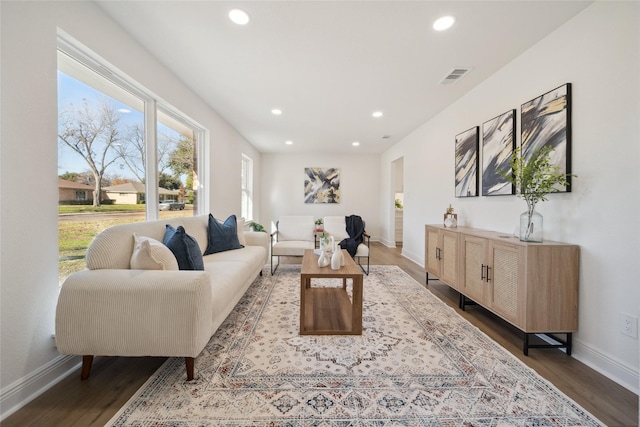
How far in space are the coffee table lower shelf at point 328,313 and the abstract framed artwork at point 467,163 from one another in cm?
198

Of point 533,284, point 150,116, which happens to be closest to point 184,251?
point 150,116

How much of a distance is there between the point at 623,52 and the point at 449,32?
1077 millimetres

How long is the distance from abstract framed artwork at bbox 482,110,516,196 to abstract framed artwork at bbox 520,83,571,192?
157 mm

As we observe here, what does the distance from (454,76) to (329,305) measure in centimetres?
284

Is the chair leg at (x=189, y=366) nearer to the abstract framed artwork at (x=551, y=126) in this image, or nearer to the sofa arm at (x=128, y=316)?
the sofa arm at (x=128, y=316)

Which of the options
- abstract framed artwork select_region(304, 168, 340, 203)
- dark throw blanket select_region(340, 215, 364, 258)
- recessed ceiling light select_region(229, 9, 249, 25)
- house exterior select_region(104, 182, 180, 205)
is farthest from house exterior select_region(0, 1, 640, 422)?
abstract framed artwork select_region(304, 168, 340, 203)

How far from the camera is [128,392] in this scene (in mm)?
1423

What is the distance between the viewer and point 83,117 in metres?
1.87

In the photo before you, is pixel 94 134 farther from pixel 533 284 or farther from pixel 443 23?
pixel 533 284

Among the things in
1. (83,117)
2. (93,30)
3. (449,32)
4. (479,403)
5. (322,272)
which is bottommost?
(479,403)

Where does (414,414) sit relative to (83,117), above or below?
below

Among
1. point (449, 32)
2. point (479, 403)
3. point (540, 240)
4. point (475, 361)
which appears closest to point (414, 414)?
point (479, 403)

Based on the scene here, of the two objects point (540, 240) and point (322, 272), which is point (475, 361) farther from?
point (322, 272)

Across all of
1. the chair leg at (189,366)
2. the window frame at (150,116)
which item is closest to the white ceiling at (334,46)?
the window frame at (150,116)
